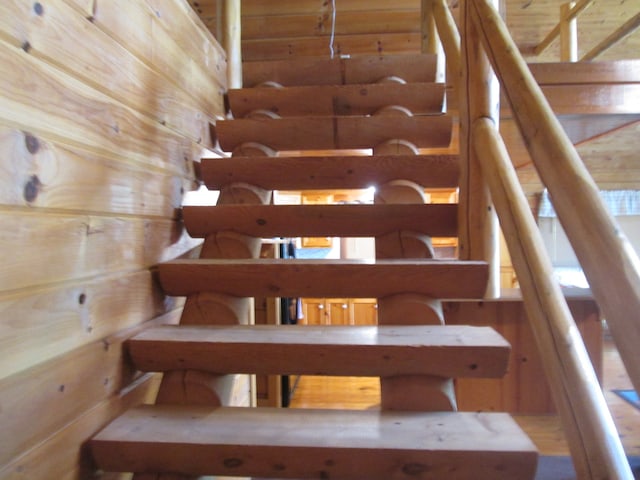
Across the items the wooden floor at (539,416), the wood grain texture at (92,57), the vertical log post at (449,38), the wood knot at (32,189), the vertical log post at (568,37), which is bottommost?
the wooden floor at (539,416)

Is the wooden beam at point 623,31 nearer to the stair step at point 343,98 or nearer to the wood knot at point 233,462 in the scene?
the stair step at point 343,98

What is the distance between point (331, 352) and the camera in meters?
0.91

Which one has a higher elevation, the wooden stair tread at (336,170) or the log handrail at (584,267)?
the wooden stair tread at (336,170)

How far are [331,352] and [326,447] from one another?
0.70 ft

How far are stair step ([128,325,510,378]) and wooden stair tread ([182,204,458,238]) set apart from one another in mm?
385

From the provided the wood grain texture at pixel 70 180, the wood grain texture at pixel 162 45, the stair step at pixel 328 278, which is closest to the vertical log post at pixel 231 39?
the wood grain texture at pixel 162 45

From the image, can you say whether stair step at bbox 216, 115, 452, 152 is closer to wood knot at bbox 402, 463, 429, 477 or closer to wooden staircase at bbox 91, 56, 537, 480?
wooden staircase at bbox 91, 56, 537, 480

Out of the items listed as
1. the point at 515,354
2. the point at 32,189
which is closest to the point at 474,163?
the point at 32,189

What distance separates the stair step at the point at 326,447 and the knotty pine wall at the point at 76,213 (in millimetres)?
144

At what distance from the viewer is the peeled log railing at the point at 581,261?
51cm

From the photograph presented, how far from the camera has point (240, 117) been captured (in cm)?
178

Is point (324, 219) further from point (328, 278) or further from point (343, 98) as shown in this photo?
point (343, 98)

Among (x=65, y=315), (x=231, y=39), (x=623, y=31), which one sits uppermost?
(x=623, y=31)

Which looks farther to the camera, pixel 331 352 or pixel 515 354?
pixel 515 354
